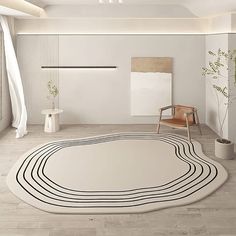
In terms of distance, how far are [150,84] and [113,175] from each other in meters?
3.55

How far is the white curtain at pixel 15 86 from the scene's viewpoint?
6.61 meters

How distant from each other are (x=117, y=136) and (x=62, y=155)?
151 centimetres

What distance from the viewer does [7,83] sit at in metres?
7.23

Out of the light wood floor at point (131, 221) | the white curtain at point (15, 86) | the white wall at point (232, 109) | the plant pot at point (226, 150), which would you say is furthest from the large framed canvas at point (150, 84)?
the light wood floor at point (131, 221)

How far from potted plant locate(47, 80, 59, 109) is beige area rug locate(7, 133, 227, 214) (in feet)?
5.49

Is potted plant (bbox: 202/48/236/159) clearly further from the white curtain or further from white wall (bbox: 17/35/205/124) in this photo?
the white curtain

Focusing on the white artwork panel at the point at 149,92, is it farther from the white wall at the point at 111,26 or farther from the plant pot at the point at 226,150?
the plant pot at the point at 226,150

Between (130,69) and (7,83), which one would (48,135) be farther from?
(130,69)

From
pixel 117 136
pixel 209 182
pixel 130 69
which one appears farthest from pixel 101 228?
pixel 130 69

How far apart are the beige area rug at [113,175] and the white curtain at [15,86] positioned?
1122 mm

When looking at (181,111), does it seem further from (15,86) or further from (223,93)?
(15,86)

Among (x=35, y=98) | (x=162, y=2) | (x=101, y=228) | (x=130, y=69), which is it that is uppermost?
(x=162, y=2)

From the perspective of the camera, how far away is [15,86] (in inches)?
277

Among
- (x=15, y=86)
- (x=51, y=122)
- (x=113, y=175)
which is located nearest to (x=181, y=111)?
(x=51, y=122)
